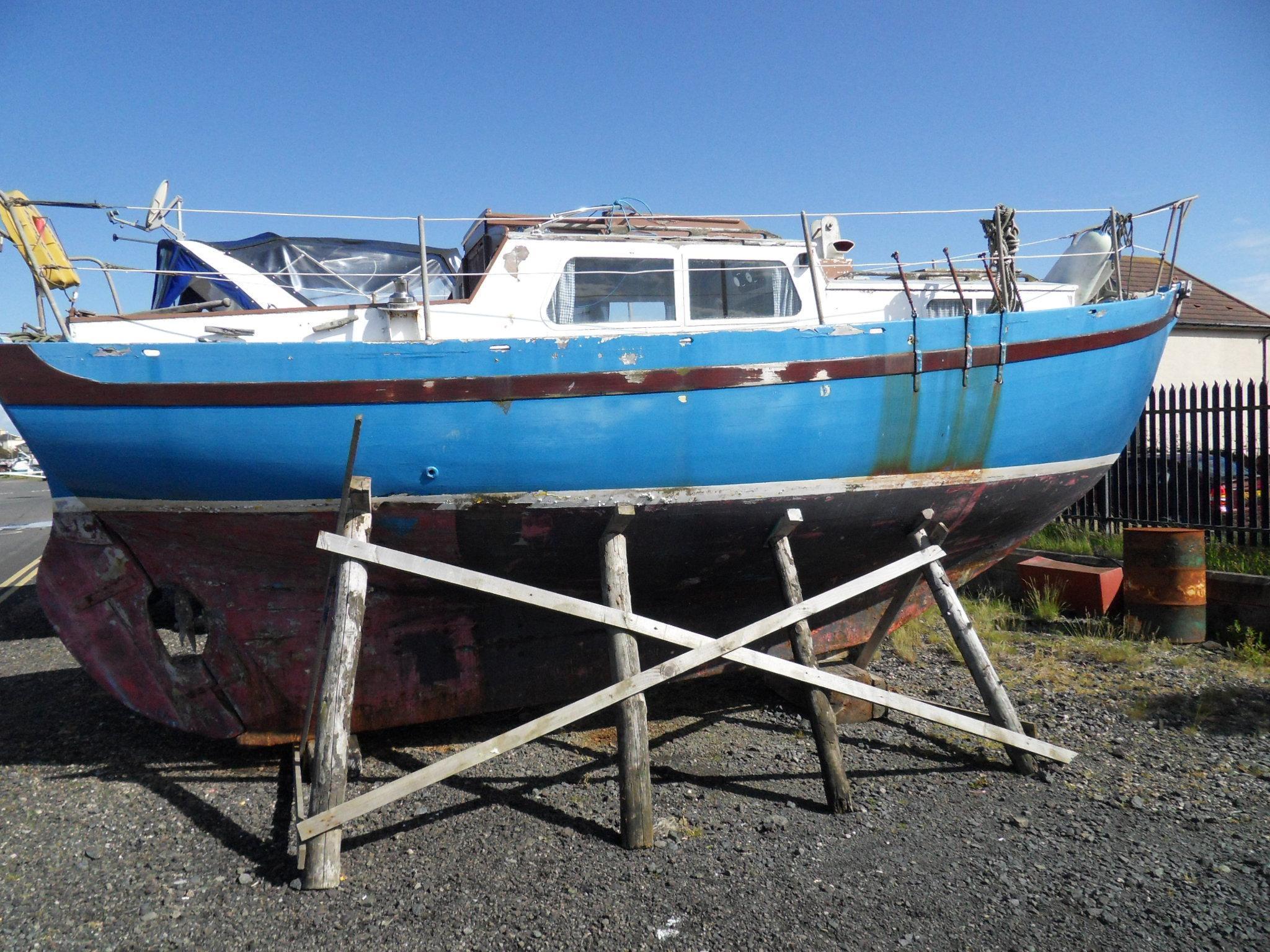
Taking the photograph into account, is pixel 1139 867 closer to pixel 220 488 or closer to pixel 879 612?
pixel 879 612

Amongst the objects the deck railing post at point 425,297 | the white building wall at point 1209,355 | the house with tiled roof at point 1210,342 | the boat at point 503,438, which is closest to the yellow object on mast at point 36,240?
the boat at point 503,438

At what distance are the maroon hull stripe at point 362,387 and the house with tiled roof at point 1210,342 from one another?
1665 cm

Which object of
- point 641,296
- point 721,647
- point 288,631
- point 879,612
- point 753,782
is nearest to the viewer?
point 721,647

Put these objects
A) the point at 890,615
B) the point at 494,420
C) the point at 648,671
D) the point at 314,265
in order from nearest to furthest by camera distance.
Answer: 1. the point at 648,671
2. the point at 494,420
3. the point at 890,615
4. the point at 314,265

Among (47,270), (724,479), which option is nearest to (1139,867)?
(724,479)

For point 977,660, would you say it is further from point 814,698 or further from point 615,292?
point 615,292

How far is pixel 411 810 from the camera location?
4293 millimetres

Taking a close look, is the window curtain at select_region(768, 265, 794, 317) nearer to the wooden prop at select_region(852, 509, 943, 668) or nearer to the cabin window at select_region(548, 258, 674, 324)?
the cabin window at select_region(548, 258, 674, 324)

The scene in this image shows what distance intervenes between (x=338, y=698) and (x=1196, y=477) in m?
7.98

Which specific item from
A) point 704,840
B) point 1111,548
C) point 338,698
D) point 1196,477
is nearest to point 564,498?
point 338,698

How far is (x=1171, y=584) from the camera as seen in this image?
6324 millimetres

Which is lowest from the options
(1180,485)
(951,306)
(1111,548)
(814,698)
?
(1111,548)

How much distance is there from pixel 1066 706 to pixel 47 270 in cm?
693

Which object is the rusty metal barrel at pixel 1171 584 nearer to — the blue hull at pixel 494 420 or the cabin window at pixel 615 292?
the blue hull at pixel 494 420
